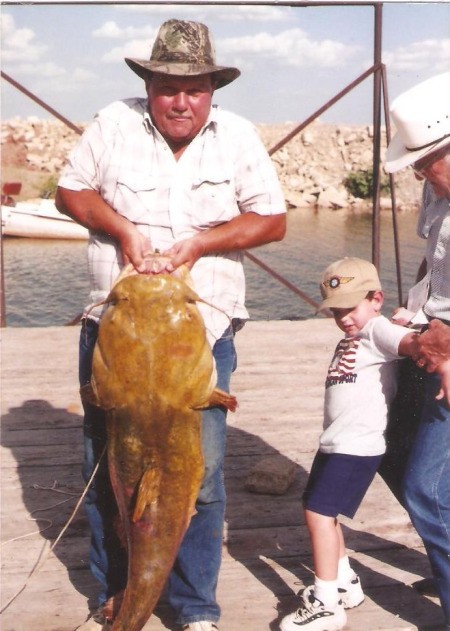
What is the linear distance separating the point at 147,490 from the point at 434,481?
3.28 ft

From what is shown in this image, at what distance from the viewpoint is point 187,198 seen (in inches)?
110

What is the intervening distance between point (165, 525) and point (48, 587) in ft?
3.12

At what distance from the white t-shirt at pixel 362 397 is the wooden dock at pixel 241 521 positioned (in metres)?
0.68

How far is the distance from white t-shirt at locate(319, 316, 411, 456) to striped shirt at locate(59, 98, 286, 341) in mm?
518

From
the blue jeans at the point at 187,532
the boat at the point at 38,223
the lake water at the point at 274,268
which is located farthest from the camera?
the boat at the point at 38,223

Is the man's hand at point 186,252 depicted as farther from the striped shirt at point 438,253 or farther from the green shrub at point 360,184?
the green shrub at point 360,184

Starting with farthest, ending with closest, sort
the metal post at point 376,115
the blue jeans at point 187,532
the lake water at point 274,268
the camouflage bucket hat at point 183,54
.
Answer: the lake water at point 274,268 < the metal post at point 376,115 < the blue jeans at point 187,532 < the camouflage bucket hat at point 183,54

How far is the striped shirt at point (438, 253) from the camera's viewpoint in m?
2.78

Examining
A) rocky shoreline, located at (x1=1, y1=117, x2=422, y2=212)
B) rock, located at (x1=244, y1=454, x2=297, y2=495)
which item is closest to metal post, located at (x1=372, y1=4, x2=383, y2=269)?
rock, located at (x1=244, y1=454, x2=297, y2=495)

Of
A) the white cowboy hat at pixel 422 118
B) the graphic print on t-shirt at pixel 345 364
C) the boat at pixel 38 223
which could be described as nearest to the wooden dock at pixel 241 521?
the graphic print on t-shirt at pixel 345 364

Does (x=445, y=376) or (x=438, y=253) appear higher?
(x=438, y=253)

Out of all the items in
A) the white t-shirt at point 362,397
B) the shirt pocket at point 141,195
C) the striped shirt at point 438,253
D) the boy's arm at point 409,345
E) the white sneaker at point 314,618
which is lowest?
the white sneaker at point 314,618

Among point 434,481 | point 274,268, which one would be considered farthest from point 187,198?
point 274,268

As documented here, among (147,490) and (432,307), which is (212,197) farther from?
(147,490)
